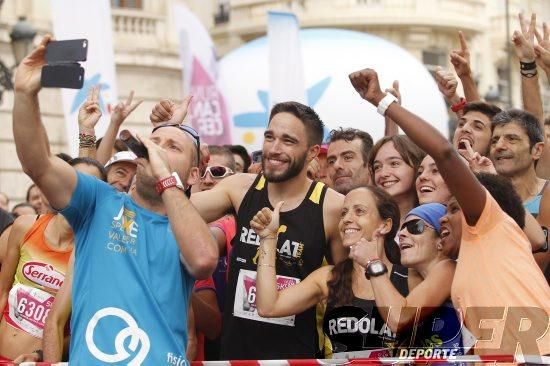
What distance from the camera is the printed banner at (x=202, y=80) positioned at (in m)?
18.5

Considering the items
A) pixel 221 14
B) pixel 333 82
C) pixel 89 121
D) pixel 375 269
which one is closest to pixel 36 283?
pixel 89 121

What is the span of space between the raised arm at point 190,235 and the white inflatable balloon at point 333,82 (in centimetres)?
1426

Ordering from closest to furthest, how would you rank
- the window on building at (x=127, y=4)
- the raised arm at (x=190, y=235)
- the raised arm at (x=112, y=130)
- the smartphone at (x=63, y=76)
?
the smartphone at (x=63, y=76), the raised arm at (x=190, y=235), the raised arm at (x=112, y=130), the window on building at (x=127, y=4)

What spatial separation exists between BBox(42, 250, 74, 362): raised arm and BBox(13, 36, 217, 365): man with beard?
99 centimetres

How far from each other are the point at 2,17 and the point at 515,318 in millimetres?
18159

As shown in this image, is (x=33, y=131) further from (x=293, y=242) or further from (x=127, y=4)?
(x=127, y=4)

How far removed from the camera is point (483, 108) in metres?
7.71

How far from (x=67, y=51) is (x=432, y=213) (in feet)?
6.42

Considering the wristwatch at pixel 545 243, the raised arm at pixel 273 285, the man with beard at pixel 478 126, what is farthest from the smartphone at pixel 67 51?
the man with beard at pixel 478 126

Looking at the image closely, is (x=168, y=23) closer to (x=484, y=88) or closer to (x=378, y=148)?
(x=484, y=88)

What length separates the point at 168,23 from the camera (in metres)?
25.8

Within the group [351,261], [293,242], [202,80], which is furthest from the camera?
[202,80]

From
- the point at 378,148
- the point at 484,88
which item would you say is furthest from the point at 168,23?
the point at 378,148

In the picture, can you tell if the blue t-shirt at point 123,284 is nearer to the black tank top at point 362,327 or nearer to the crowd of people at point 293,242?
the crowd of people at point 293,242
